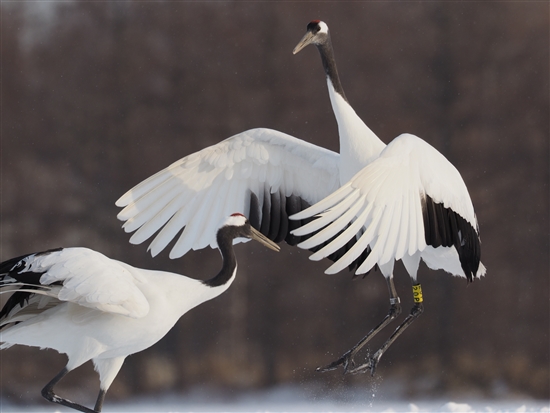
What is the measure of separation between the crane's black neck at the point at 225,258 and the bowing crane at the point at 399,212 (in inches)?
14.8

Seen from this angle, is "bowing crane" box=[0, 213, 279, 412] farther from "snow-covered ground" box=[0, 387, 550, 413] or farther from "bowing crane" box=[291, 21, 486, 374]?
"snow-covered ground" box=[0, 387, 550, 413]

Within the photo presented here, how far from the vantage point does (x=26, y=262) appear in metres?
2.43

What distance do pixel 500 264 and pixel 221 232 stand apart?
3.41 meters

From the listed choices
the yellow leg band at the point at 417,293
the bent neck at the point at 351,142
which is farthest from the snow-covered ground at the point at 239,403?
the bent neck at the point at 351,142

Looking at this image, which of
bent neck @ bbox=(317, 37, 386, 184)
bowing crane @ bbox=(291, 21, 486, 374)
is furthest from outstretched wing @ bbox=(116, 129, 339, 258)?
bowing crane @ bbox=(291, 21, 486, 374)

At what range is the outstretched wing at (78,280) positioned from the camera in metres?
2.37

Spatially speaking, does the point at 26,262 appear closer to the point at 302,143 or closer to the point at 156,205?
the point at 156,205

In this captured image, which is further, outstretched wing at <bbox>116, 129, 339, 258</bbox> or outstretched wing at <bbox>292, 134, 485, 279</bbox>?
outstretched wing at <bbox>116, 129, 339, 258</bbox>

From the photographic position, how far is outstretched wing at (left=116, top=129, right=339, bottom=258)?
3.27 meters

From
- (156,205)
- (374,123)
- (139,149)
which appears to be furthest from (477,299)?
(156,205)

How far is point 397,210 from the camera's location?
2.40m

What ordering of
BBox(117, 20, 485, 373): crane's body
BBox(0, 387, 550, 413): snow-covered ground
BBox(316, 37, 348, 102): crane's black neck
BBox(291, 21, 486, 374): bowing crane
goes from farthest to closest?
BBox(0, 387, 550, 413): snow-covered ground, BBox(316, 37, 348, 102): crane's black neck, BBox(117, 20, 485, 373): crane's body, BBox(291, 21, 486, 374): bowing crane

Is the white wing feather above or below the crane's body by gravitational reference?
below

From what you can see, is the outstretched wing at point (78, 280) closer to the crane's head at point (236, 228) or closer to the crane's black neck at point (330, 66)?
the crane's head at point (236, 228)
